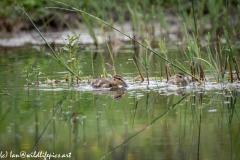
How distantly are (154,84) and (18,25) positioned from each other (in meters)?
8.77

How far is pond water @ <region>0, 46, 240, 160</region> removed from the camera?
4.11 metres

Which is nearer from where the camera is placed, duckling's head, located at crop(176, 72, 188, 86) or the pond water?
the pond water

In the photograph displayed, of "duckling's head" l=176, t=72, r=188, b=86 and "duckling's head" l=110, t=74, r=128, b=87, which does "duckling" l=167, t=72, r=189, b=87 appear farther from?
"duckling's head" l=110, t=74, r=128, b=87

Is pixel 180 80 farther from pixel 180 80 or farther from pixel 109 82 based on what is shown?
pixel 109 82

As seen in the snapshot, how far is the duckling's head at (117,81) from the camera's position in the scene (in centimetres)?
690

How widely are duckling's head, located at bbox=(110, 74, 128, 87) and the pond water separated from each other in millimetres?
96

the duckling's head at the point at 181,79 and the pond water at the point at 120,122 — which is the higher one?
the duckling's head at the point at 181,79

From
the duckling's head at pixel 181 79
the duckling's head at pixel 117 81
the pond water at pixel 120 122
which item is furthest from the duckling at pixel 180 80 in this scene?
the duckling's head at pixel 117 81

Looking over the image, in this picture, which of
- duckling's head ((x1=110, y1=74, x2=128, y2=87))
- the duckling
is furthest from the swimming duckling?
the duckling

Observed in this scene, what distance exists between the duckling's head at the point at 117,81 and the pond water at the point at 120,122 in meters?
0.10

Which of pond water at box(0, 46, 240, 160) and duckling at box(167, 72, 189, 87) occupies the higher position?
duckling at box(167, 72, 189, 87)

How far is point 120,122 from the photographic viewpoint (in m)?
5.08

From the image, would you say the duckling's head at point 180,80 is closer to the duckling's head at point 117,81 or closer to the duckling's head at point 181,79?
the duckling's head at point 181,79

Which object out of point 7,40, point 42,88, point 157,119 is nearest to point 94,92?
point 42,88
